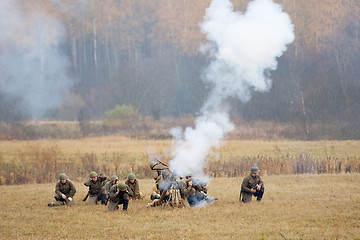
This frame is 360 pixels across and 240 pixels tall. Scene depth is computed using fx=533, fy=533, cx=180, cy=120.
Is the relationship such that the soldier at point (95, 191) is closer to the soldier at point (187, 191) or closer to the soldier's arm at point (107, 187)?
the soldier's arm at point (107, 187)

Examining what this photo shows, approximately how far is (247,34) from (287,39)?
5.82ft

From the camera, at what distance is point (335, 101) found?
4022cm

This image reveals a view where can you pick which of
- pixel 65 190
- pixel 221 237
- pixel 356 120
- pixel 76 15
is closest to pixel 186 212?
pixel 221 237

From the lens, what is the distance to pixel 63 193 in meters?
17.0

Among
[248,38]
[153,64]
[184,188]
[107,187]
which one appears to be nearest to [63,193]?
[107,187]

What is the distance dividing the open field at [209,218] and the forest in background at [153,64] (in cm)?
1817

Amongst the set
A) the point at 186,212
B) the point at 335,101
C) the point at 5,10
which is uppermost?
the point at 5,10

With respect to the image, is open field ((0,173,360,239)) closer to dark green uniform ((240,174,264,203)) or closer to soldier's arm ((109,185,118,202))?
dark green uniform ((240,174,264,203))

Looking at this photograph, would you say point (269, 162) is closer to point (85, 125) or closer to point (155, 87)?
point (85, 125)

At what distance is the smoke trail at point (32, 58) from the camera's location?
145 ft

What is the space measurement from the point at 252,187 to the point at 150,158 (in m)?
9.92

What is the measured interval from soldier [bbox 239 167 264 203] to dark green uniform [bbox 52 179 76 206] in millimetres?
5341

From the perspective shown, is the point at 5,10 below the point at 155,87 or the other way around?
the other way around

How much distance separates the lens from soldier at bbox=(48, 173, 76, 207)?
16.7m
